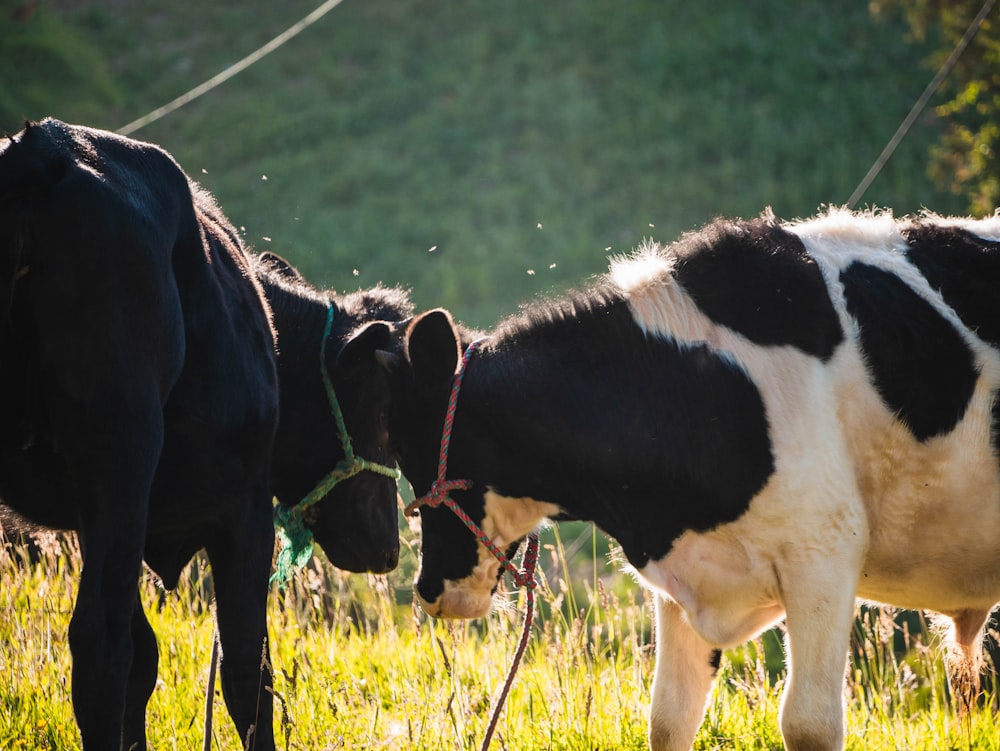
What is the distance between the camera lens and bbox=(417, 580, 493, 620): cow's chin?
171 inches

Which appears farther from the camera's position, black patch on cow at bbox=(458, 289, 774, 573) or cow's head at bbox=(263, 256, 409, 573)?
cow's head at bbox=(263, 256, 409, 573)

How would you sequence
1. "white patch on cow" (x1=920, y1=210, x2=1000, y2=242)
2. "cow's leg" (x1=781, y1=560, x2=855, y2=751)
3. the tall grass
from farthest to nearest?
the tall grass < "white patch on cow" (x1=920, y1=210, x2=1000, y2=242) < "cow's leg" (x1=781, y1=560, x2=855, y2=751)

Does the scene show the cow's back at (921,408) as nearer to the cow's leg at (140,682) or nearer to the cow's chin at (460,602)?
the cow's chin at (460,602)

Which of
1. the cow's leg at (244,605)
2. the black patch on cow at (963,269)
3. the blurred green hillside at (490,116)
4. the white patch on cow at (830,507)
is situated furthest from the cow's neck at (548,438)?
the blurred green hillside at (490,116)

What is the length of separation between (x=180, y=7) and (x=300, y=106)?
25.7 ft

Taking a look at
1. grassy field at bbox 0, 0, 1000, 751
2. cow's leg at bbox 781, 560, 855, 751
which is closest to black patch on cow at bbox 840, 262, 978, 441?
cow's leg at bbox 781, 560, 855, 751

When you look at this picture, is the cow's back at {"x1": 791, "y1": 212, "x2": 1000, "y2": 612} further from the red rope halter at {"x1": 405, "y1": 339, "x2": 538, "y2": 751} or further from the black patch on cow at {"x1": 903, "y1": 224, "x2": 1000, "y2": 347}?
the red rope halter at {"x1": 405, "y1": 339, "x2": 538, "y2": 751}

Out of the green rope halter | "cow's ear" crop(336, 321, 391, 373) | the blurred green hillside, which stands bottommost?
the green rope halter

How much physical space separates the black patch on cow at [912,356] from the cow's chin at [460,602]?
160 centimetres

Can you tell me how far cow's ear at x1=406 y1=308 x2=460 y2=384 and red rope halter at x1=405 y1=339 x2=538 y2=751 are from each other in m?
0.06

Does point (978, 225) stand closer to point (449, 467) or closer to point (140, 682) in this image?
point (449, 467)

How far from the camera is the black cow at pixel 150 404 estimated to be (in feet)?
9.63

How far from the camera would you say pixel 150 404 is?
118 inches

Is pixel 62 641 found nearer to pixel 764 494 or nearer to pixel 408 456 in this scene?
pixel 408 456
